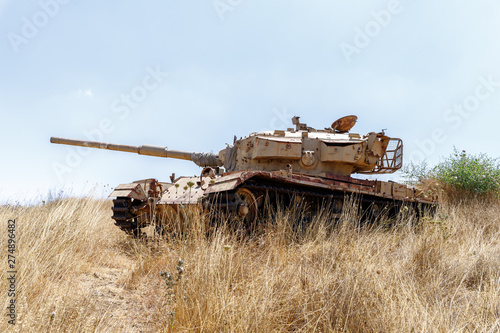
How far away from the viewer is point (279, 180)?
695 cm

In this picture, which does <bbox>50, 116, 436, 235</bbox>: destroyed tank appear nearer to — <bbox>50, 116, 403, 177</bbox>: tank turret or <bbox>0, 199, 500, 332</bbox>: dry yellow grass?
<bbox>50, 116, 403, 177</bbox>: tank turret

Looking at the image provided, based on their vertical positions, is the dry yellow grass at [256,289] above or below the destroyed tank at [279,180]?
below

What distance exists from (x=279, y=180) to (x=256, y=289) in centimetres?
342

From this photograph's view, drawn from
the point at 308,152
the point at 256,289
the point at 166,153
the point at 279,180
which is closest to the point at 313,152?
the point at 308,152

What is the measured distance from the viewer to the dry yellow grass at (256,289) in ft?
10.1

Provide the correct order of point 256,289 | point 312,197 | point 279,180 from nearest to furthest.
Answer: point 256,289 < point 279,180 < point 312,197

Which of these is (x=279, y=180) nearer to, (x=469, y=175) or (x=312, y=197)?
(x=312, y=197)

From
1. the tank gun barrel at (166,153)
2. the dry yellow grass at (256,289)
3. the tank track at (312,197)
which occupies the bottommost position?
the dry yellow grass at (256,289)

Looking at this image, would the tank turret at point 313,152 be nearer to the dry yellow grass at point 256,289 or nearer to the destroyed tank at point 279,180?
the destroyed tank at point 279,180

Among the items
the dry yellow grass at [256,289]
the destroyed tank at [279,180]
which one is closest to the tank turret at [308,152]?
the destroyed tank at [279,180]

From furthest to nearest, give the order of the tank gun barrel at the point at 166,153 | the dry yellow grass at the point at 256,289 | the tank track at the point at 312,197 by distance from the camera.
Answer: the tank gun barrel at the point at 166,153
the tank track at the point at 312,197
the dry yellow grass at the point at 256,289

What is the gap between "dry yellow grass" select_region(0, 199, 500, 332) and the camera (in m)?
3.09

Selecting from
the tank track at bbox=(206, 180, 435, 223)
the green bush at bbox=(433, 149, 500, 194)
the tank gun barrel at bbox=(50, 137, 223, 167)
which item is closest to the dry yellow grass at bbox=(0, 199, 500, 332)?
the tank track at bbox=(206, 180, 435, 223)

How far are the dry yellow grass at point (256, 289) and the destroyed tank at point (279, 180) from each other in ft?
3.59
